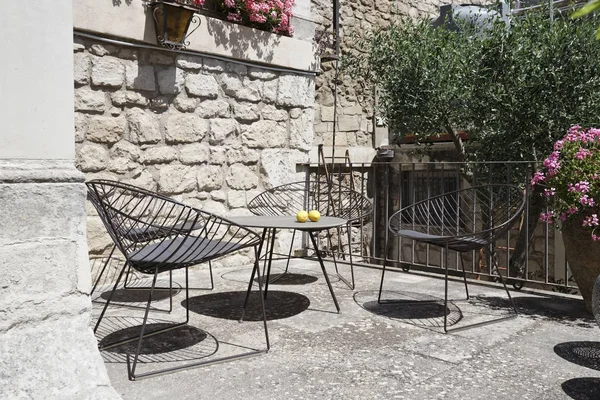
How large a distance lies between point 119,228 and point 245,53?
2.86m

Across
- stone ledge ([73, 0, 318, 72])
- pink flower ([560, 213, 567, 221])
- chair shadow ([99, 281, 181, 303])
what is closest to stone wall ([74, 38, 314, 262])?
stone ledge ([73, 0, 318, 72])

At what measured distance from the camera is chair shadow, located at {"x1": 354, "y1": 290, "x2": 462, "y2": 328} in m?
3.45

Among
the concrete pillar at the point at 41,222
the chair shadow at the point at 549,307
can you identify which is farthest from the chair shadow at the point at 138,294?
the chair shadow at the point at 549,307

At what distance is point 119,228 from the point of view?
2.82 m

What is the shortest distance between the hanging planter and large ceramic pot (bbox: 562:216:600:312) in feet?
10.0

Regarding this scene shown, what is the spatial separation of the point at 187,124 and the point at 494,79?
4246 mm

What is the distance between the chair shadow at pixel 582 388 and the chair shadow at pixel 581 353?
19 centimetres

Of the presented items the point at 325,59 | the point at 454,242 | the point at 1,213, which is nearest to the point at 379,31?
the point at 325,59

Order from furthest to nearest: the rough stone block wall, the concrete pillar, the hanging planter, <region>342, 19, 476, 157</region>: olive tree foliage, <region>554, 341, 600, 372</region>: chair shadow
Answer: the rough stone block wall → <region>342, 19, 476, 157</region>: olive tree foliage → the hanging planter → <region>554, 341, 600, 372</region>: chair shadow → the concrete pillar

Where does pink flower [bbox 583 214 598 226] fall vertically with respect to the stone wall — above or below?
below

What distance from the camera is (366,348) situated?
2.89m

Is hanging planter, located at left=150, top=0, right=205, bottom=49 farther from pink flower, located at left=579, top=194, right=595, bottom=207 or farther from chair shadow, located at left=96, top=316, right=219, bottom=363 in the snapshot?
pink flower, located at left=579, top=194, right=595, bottom=207

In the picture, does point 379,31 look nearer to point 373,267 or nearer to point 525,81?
point 525,81

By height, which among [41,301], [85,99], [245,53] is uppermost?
[245,53]
